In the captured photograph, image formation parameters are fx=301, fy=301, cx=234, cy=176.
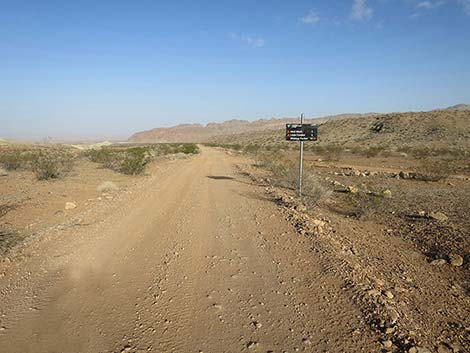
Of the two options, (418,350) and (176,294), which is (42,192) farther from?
(418,350)

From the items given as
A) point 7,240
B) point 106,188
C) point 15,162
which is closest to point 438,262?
point 7,240

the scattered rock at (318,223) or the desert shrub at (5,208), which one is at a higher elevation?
the desert shrub at (5,208)

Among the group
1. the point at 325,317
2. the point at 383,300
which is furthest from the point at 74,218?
the point at 383,300

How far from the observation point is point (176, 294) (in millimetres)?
4391

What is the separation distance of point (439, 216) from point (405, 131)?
5499cm

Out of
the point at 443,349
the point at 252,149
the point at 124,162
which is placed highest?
the point at 124,162

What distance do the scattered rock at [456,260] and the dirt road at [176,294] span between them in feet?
9.15

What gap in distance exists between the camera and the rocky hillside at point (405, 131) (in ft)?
148

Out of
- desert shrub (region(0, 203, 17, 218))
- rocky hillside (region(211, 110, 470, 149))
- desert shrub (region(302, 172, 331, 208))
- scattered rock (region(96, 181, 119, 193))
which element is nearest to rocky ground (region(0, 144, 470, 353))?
desert shrub (region(0, 203, 17, 218))

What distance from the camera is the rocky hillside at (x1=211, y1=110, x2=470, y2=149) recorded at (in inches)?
1775

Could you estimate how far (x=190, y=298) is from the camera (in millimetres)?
4293

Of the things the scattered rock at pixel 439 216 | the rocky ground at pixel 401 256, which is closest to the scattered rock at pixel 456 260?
the rocky ground at pixel 401 256

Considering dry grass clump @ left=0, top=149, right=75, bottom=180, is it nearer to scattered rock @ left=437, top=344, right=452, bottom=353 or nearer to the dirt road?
the dirt road

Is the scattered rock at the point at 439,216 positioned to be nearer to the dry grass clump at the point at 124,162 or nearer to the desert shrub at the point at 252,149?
the dry grass clump at the point at 124,162
